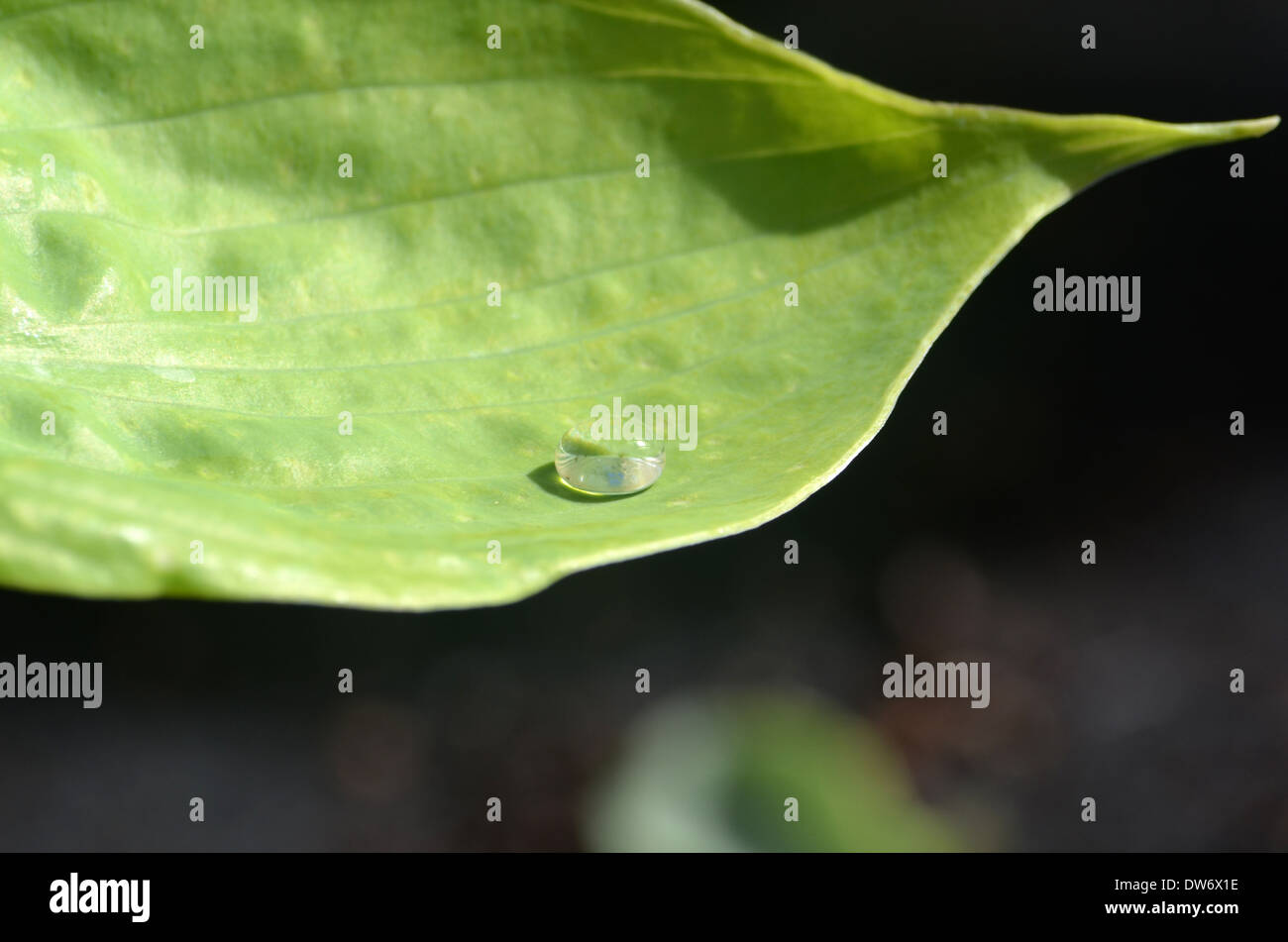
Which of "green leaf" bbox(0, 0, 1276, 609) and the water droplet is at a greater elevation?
"green leaf" bbox(0, 0, 1276, 609)

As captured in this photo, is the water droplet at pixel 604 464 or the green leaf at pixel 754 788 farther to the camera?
the green leaf at pixel 754 788

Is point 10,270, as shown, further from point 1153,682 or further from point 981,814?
point 1153,682

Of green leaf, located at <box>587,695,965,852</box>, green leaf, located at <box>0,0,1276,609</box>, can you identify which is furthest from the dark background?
green leaf, located at <box>0,0,1276,609</box>

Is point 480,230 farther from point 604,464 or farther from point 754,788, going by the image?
point 754,788

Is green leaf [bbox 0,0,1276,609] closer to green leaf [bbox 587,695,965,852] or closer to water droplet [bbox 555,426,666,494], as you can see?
water droplet [bbox 555,426,666,494]

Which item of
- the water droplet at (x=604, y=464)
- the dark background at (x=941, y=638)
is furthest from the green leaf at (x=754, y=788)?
the water droplet at (x=604, y=464)

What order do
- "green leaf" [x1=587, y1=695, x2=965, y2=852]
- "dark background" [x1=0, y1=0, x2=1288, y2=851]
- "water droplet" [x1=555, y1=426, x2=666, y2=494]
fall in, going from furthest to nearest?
"dark background" [x1=0, y1=0, x2=1288, y2=851]
"green leaf" [x1=587, y1=695, x2=965, y2=852]
"water droplet" [x1=555, y1=426, x2=666, y2=494]

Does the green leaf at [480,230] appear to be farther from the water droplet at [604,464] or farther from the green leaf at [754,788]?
the green leaf at [754,788]
